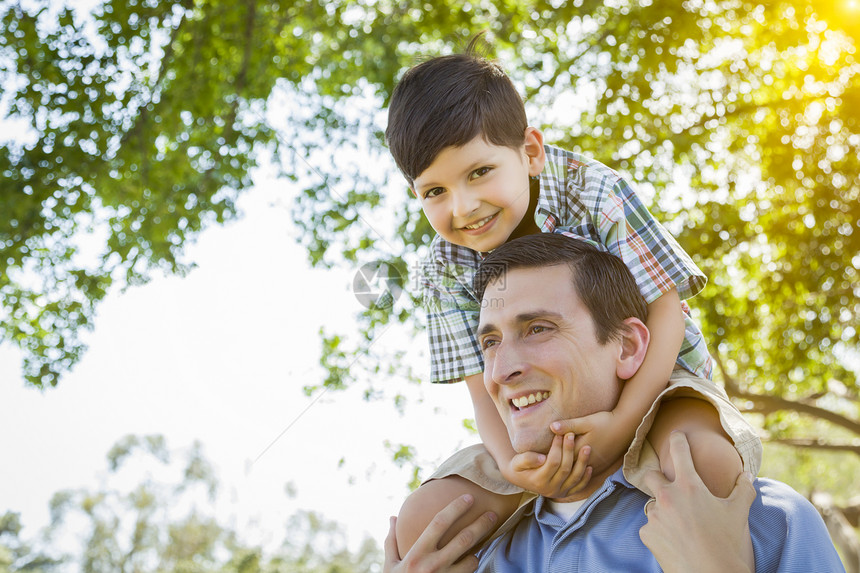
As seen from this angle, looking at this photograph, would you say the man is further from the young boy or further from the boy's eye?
the boy's eye

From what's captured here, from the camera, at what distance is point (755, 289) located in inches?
296

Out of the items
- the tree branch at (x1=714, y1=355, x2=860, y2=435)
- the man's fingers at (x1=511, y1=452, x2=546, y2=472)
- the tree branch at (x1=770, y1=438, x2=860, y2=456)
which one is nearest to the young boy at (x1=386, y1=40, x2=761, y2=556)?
the man's fingers at (x1=511, y1=452, x2=546, y2=472)

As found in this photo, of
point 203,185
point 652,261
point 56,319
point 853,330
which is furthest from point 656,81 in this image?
point 56,319

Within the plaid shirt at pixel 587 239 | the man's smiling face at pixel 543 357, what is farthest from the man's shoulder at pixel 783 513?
the plaid shirt at pixel 587 239

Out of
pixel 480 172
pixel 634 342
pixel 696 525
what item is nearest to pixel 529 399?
pixel 634 342

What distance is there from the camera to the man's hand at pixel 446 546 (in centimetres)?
189

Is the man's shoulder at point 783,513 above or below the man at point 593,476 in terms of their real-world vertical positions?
below

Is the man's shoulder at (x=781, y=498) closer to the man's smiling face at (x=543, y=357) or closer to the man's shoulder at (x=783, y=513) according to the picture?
the man's shoulder at (x=783, y=513)

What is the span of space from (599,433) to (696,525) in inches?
14.4

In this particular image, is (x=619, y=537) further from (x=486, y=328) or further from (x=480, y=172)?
(x=480, y=172)

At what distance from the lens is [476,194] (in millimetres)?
2191

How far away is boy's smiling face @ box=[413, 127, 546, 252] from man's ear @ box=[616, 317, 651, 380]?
0.49 metres

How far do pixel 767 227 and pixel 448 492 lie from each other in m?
5.82

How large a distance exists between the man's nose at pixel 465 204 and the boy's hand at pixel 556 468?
74 centimetres
